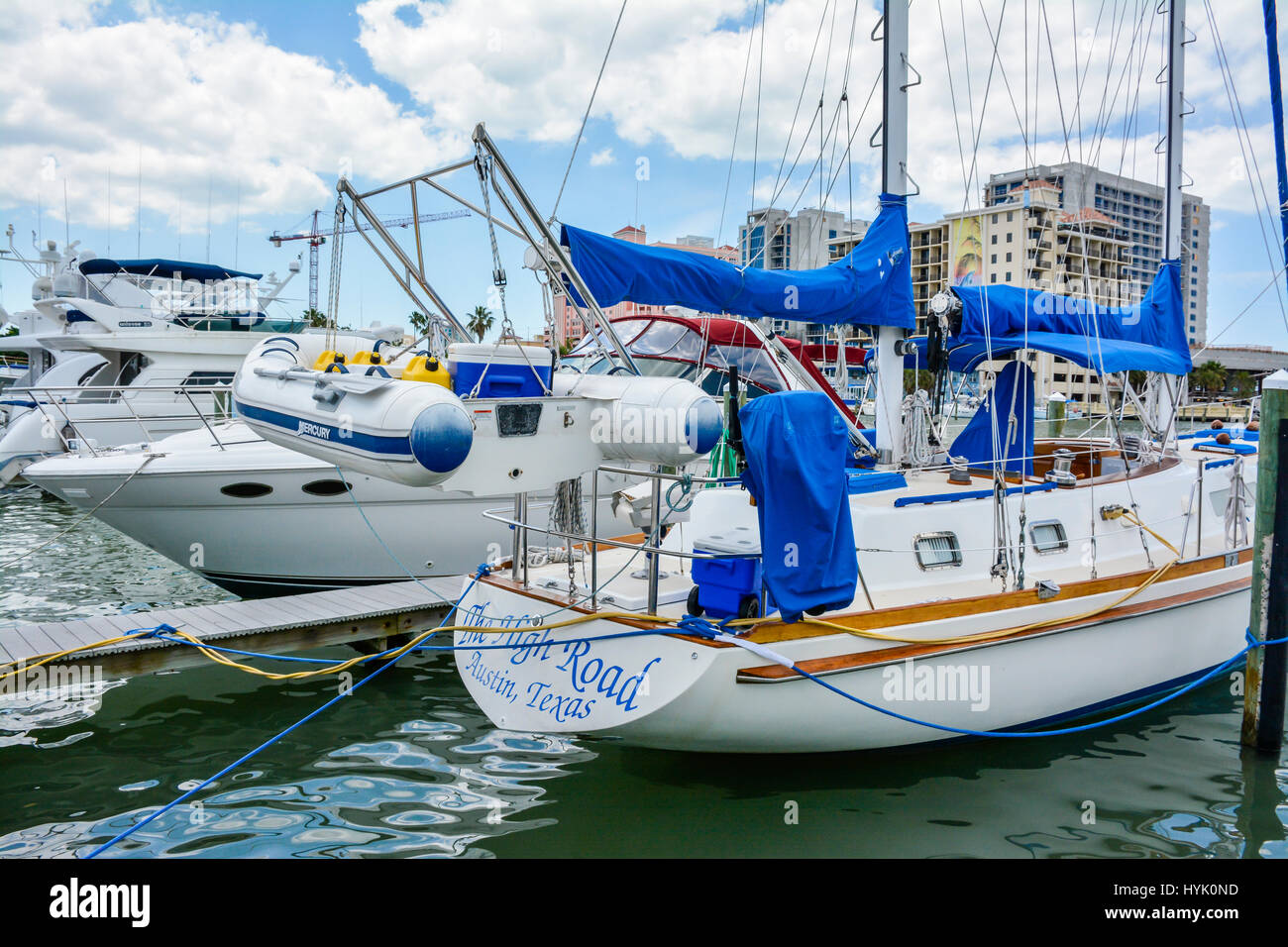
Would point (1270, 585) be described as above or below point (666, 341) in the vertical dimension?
Answer: below

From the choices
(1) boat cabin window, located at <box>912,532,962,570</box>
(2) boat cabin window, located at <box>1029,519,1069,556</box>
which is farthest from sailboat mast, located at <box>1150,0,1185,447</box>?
(1) boat cabin window, located at <box>912,532,962,570</box>

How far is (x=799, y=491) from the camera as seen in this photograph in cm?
444

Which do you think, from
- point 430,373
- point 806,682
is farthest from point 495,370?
point 806,682

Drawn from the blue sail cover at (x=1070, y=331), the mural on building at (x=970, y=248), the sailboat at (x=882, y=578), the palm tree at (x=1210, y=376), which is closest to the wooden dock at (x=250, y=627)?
the sailboat at (x=882, y=578)

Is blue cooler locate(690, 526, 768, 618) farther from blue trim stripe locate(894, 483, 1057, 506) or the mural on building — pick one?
the mural on building

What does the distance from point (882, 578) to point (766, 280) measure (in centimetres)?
251

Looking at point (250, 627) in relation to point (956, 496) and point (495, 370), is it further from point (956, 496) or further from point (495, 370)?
point (956, 496)

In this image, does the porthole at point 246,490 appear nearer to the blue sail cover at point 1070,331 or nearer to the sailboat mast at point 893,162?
the sailboat mast at point 893,162

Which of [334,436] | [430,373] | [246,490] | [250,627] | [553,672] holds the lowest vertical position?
[250,627]

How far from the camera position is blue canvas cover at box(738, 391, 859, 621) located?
14.5 ft

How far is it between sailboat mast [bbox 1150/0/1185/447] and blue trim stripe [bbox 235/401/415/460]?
8119 millimetres

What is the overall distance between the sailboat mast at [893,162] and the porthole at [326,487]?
577 cm

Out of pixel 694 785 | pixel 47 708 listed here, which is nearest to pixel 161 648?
pixel 47 708
